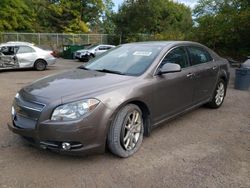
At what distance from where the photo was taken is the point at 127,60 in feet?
15.3

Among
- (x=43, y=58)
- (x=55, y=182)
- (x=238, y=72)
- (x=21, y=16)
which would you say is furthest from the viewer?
(x=21, y=16)

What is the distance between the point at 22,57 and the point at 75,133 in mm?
11372

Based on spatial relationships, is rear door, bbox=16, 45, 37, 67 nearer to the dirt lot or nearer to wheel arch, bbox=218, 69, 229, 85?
the dirt lot

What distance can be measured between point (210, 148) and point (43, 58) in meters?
11.7

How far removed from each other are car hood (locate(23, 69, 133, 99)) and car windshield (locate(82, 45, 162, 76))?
228 mm

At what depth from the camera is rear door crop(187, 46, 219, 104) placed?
17.6 feet

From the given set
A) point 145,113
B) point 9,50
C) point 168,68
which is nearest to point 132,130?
point 145,113

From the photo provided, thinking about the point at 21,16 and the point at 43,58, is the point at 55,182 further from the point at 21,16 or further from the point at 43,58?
the point at 21,16

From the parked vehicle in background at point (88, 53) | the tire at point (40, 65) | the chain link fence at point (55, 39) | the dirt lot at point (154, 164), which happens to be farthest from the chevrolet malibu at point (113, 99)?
the chain link fence at point (55, 39)

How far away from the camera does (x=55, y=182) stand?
3271 mm

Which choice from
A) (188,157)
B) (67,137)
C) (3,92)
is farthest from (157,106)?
(3,92)

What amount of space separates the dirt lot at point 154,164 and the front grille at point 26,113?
50cm

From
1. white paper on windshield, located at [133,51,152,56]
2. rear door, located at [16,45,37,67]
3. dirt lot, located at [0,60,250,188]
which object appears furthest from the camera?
rear door, located at [16,45,37,67]

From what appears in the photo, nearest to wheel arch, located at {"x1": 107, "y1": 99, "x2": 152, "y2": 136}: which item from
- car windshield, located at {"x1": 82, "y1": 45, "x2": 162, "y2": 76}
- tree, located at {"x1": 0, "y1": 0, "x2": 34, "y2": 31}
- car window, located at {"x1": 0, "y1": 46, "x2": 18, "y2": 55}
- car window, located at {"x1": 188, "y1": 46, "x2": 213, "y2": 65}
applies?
car windshield, located at {"x1": 82, "y1": 45, "x2": 162, "y2": 76}
